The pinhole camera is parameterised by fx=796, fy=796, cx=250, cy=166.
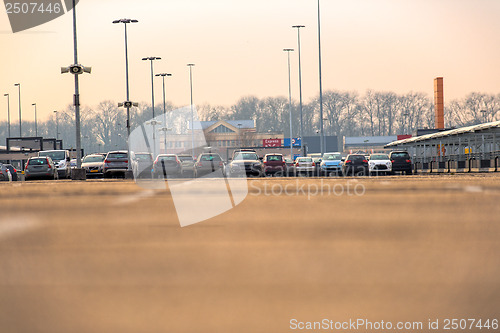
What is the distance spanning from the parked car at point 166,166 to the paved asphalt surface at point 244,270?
29812 mm

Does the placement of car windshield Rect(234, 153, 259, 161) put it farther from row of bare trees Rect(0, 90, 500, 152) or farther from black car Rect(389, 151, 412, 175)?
row of bare trees Rect(0, 90, 500, 152)

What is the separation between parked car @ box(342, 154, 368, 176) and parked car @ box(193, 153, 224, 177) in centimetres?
828

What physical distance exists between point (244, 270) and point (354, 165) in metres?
42.2

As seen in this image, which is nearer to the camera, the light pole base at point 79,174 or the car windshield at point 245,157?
the light pole base at point 79,174

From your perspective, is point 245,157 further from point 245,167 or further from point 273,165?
point 273,165

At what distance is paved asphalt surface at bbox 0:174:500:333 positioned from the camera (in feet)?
18.2

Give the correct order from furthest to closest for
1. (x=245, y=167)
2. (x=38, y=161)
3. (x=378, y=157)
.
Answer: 1. (x=378, y=157)
2. (x=38, y=161)
3. (x=245, y=167)

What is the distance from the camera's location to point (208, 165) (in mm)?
45250

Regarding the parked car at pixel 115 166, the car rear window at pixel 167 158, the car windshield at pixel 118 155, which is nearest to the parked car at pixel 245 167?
the car rear window at pixel 167 158

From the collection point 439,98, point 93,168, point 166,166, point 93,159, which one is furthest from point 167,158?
point 439,98

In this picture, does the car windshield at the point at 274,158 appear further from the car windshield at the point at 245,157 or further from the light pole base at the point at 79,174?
the light pole base at the point at 79,174

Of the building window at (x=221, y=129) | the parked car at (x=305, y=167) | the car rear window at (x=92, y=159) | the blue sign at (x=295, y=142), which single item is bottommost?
the parked car at (x=305, y=167)

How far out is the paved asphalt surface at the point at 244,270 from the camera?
5555 millimetres

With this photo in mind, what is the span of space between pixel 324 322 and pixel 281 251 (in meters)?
3.98
